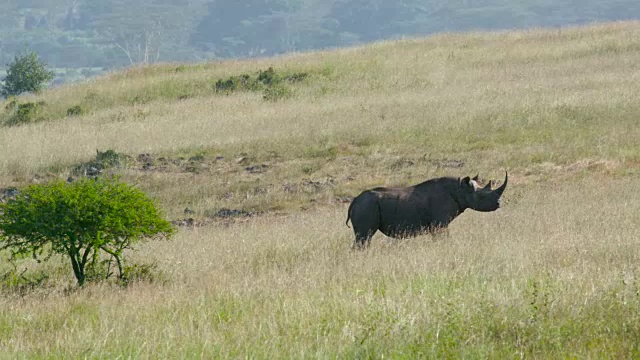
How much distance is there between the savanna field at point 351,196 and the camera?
8.36 metres

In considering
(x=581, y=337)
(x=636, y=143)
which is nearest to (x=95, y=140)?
(x=636, y=143)

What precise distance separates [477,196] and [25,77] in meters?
47.4

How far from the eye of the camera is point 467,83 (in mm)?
37844

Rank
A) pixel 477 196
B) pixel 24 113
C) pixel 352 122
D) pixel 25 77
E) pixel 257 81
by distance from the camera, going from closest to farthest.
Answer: pixel 477 196
pixel 352 122
pixel 24 113
pixel 257 81
pixel 25 77

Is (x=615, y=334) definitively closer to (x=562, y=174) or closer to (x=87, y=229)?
(x=87, y=229)

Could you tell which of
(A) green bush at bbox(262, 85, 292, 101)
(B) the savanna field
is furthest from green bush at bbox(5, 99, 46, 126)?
(A) green bush at bbox(262, 85, 292, 101)

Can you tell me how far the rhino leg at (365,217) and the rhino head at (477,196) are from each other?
4.85 feet

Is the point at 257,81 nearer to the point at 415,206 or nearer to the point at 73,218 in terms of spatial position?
the point at 415,206

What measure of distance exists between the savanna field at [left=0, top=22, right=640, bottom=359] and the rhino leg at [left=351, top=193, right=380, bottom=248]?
529mm

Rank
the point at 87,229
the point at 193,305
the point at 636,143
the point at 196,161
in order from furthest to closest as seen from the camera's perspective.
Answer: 1. the point at 196,161
2. the point at 636,143
3. the point at 87,229
4. the point at 193,305

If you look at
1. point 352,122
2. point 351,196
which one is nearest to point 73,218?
point 351,196

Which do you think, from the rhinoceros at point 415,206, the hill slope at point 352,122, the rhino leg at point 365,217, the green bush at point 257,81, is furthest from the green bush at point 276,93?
the rhino leg at point 365,217

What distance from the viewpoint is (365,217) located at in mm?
15164

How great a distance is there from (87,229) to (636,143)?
1767cm
